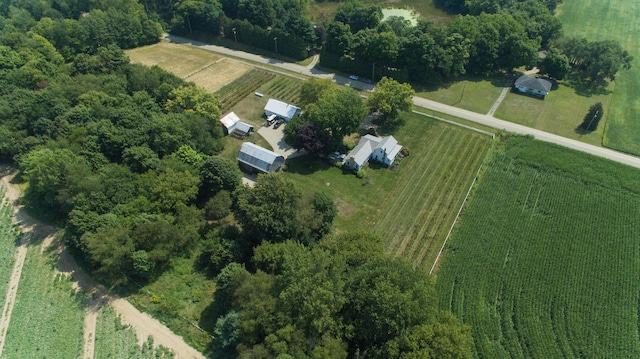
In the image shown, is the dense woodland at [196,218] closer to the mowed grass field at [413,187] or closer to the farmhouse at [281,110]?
the mowed grass field at [413,187]

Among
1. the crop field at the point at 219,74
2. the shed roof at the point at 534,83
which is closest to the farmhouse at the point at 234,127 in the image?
the crop field at the point at 219,74

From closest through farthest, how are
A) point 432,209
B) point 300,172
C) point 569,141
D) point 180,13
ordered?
point 432,209, point 300,172, point 569,141, point 180,13

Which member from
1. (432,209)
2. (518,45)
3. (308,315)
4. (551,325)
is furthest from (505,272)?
(518,45)

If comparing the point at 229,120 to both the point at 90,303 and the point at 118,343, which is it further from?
the point at 118,343

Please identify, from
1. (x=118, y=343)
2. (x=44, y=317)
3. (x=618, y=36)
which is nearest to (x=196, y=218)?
(x=118, y=343)

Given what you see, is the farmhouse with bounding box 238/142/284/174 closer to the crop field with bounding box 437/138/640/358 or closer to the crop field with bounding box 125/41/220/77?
the crop field with bounding box 437/138/640/358

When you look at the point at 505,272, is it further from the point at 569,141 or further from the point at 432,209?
the point at 569,141

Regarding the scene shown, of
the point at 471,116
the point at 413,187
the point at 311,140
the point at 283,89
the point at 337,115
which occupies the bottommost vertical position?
the point at 413,187
